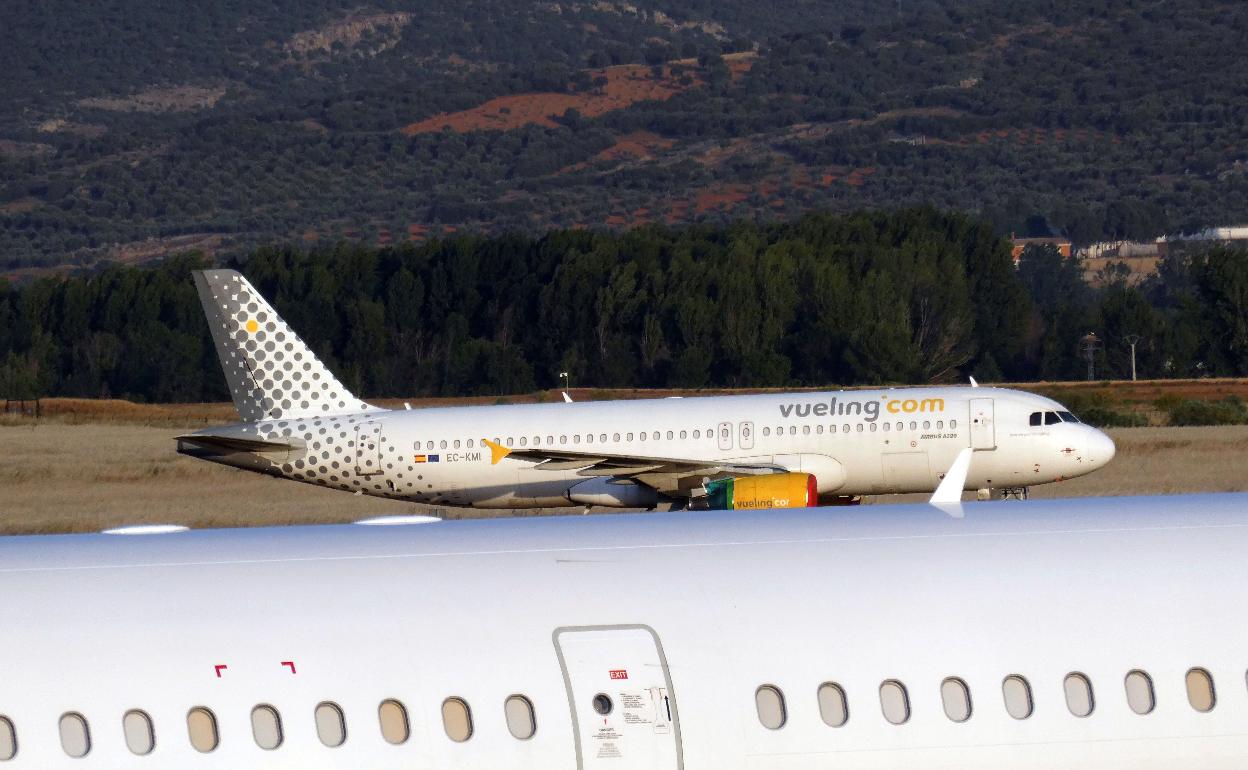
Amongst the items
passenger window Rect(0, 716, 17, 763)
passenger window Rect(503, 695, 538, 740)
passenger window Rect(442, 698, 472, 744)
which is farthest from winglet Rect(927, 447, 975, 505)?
passenger window Rect(0, 716, 17, 763)

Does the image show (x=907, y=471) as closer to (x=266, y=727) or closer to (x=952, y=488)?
(x=952, y=488)

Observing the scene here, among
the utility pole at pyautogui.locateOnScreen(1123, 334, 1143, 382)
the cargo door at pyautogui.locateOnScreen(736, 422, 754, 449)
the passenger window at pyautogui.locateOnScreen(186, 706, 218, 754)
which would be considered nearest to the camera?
the passenger window at pyautogui.locateOnScreen(186, 706, 218, 754)

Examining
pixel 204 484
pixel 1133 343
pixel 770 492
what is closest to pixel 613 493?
pixel 770 492

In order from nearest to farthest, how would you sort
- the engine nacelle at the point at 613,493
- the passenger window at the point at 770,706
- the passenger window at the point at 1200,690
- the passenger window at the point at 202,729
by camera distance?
1. the passenger window at the point at 202,729
2. the passenger window at the point at 770,706
3. the passenger window at the point at 1200,690
4. the engine nacelle at the point at 613,493

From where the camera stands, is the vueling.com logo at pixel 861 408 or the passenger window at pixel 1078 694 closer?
the passenger window at pixel 1078 694

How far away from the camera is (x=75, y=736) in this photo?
698 cm

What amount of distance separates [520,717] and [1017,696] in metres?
1.80

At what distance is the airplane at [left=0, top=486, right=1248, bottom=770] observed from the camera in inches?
280

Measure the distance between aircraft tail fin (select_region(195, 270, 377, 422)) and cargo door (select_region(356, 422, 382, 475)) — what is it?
87 cm

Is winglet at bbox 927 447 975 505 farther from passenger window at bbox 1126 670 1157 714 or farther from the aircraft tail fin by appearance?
the aircraft tail fin

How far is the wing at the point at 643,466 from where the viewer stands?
101ft

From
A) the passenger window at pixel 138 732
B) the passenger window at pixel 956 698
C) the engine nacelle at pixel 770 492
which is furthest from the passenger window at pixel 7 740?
the engine nacelle at pixel 770 492

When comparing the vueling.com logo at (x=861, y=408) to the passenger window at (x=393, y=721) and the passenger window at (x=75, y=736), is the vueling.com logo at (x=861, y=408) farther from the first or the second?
the passenger window at (x=75, y=736)

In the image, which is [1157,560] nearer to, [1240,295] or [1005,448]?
[1005,448]
